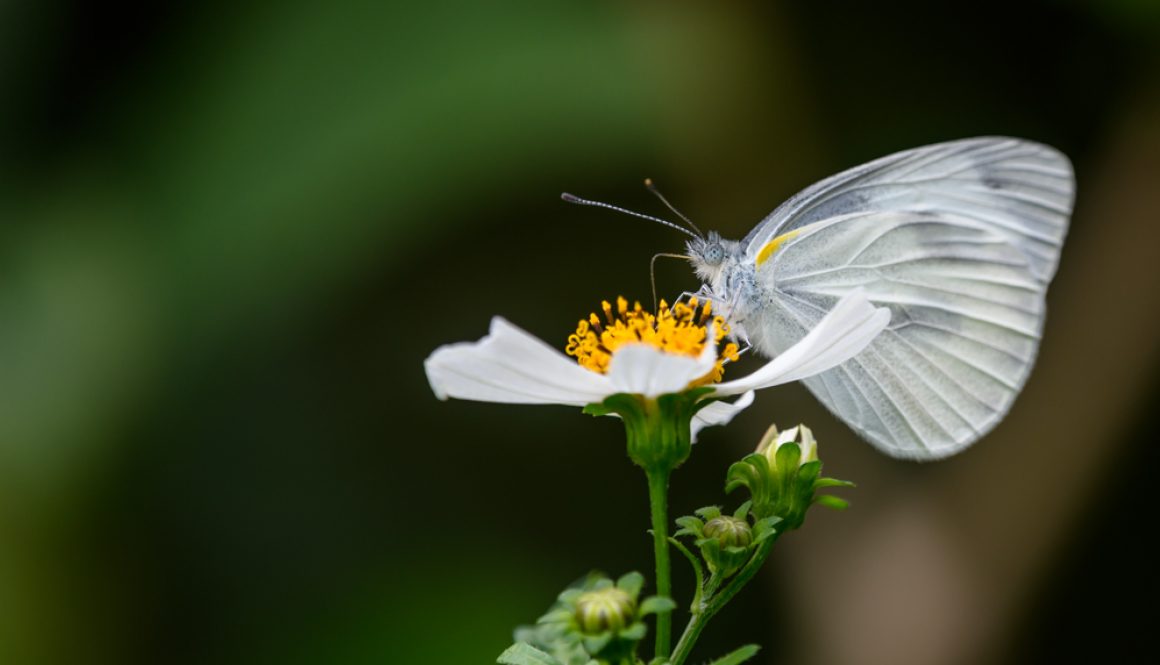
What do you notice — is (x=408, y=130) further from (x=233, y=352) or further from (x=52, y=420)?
(x=52, y=420)

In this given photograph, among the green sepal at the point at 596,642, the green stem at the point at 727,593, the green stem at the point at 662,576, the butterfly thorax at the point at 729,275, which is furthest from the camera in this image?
the butterfly thorax at the point at 729,275

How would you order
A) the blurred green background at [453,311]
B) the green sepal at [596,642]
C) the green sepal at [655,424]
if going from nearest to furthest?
1. the green sepal at [596,642]
2. the green sepal at [655,424]
3. the blurred green background at [453,311]

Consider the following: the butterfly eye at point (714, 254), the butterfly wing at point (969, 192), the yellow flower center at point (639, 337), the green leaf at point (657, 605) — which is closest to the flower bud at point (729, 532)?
the green leaf at point (657, 605)

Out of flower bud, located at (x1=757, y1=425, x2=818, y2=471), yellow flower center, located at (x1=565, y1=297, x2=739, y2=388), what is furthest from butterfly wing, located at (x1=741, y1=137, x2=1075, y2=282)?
flower bud, located at (x1=757, y1=425, x2=818, y2=471)

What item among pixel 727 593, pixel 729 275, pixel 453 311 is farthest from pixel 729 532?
pixel 453 311

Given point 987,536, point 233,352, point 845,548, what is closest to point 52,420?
point 233,352

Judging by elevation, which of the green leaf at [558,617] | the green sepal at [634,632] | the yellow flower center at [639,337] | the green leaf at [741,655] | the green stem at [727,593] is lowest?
the green leaf at [741,655]

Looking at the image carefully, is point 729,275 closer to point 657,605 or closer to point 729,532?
point 729,532

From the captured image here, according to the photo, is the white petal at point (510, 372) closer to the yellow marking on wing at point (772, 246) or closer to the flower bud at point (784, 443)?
the flower bud at point (784, 443)
